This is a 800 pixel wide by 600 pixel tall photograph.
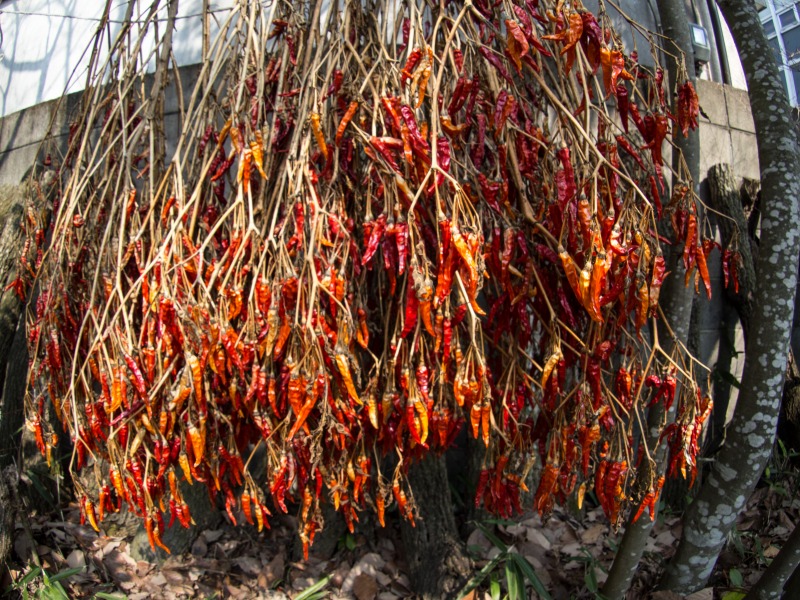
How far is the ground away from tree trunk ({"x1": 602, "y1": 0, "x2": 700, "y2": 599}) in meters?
0.22

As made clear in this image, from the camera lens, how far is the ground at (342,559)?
3182mm

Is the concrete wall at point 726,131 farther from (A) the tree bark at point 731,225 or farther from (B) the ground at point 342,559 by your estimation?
(B) the ground at point 342,559

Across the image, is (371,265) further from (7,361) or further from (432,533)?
(7,361)

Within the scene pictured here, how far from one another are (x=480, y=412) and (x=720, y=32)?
364 cm

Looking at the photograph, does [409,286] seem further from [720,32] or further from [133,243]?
[720,32]

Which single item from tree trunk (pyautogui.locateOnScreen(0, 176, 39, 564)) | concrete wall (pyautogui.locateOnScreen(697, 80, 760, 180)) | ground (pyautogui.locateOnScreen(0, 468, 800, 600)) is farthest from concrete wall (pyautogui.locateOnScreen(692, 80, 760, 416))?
tree trunk (pyautogui.locateOnScreen(0, 176, 39, 564))

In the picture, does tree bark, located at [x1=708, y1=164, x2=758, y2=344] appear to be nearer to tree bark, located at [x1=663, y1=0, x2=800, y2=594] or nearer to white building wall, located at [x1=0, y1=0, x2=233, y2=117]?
tree bark, located at [x1=663, y1=0, x2=800, y2=594]

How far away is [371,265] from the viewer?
2.38 m

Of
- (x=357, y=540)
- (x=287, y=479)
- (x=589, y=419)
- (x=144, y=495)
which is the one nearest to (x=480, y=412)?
(x=589, y=419)

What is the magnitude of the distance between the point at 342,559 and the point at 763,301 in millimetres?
2361

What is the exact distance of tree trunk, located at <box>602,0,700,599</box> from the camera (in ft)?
8.91

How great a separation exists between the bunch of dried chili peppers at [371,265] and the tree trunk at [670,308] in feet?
0.76

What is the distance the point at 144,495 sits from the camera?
7.73 feet

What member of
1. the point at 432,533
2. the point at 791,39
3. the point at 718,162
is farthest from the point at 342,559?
the point at 791,39
